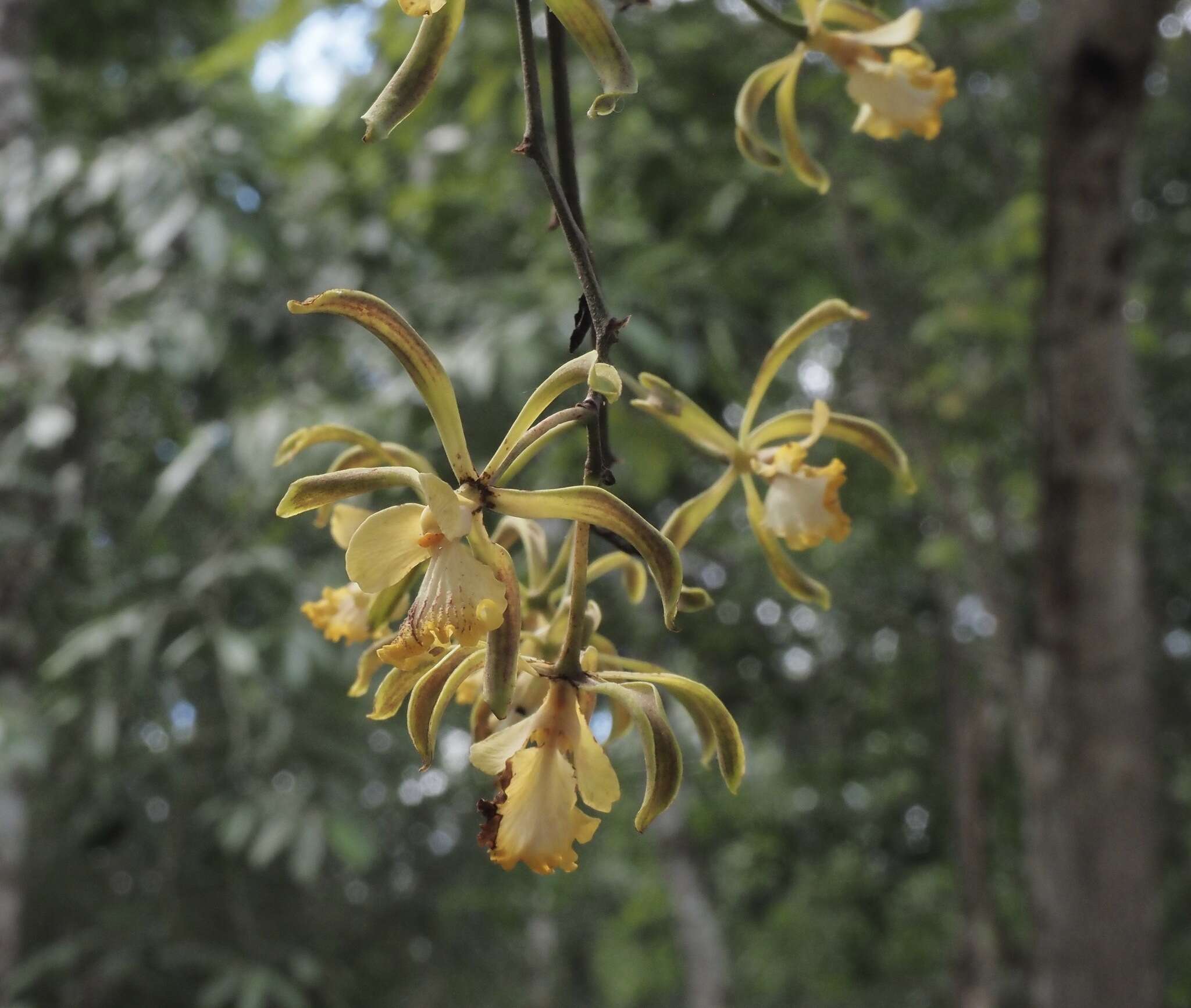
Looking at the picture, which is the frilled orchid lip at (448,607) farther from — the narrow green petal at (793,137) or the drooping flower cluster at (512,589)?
the narrow green petal at (793,137)

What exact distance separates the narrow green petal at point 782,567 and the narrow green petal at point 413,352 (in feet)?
0.83

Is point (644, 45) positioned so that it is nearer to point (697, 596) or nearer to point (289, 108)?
point (697, 596)

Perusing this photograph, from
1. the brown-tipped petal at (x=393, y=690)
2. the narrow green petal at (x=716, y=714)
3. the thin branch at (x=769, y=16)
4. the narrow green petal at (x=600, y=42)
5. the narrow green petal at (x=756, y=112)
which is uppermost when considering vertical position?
the narrow green petal at (x=600, y=42)

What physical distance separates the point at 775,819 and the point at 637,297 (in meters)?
3.79

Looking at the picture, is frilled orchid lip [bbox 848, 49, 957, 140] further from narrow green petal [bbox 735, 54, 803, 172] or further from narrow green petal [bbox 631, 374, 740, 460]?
narrow green petal [bbox 631, 374, 740, 460]

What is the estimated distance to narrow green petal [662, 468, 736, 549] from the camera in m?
0.79

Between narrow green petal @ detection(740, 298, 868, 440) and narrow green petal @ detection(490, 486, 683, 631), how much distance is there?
0.22 m

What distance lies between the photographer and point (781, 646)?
159 inches

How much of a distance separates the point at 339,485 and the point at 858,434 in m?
0.40

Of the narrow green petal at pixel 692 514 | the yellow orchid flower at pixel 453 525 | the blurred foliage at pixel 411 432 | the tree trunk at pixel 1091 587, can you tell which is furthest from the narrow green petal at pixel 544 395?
the tree trunk at pixel 1091 587

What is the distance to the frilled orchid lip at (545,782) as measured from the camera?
1.89 feet

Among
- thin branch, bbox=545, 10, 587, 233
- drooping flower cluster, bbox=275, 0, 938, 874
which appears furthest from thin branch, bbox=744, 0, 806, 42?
thin branch, bbox=545, 10, 587, 233

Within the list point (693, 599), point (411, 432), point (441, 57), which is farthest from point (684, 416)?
point (411, 432)

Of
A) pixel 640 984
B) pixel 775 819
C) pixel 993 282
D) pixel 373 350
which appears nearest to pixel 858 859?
pixel 775 819
